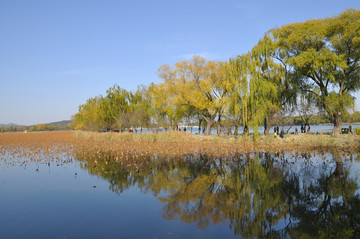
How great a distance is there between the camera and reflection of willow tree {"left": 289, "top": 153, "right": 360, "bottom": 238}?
6.16m

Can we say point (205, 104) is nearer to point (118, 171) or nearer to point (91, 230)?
point (118, 171)

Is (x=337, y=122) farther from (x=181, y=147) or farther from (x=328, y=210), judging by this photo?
(x=328, y=210)

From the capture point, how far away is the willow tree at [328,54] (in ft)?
92.3

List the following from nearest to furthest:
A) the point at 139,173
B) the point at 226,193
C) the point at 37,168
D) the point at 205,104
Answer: the point at 226,193 → the point at 139,173 → the point at 37,168 → the point at 205,104

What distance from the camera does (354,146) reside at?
71.4ft

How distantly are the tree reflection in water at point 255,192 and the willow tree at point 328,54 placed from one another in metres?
16.2

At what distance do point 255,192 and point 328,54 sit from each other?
25.3 metres

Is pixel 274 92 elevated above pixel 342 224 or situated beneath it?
elevated above

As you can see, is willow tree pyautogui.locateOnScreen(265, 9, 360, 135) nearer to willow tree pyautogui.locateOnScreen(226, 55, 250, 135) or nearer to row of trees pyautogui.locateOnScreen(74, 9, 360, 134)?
row of trees pyautogui.locateOnScreen(74, 9, 360, 134)

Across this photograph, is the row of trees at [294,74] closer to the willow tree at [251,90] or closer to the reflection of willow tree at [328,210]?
the willow tree at [251,90]

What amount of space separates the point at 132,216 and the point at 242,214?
348 cm

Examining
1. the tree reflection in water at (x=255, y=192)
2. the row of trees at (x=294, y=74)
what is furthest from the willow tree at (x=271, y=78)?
the tree reflection in water at (x=255, y=192)

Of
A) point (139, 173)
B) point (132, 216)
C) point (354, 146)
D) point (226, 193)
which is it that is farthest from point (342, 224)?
point (354, 146)

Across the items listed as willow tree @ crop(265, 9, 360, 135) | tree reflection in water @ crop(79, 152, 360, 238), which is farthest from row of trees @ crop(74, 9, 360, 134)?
tree reflection in water @ crop(79, 152, 360, 238)
